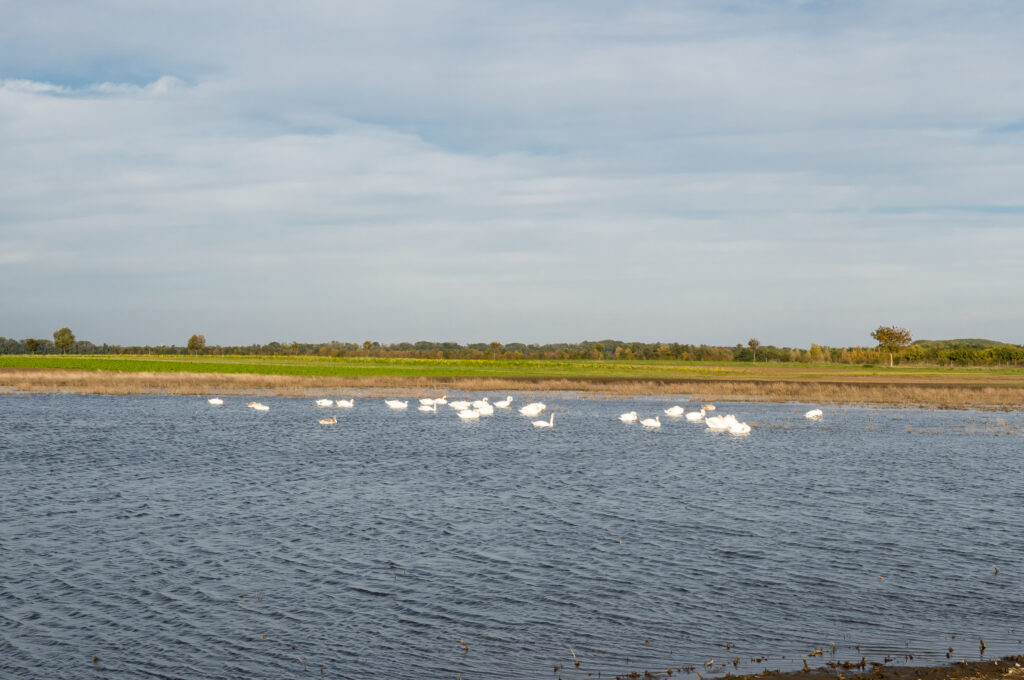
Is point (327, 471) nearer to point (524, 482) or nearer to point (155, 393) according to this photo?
point (524, 482)

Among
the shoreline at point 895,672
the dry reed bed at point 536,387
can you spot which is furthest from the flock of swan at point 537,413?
the shoreline at point 895,672

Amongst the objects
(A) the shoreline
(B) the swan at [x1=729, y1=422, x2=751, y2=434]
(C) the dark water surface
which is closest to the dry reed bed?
(B) the swan at [x1=729, y1=422, x2=751, y2=434]

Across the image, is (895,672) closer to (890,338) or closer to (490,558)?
(490,558)

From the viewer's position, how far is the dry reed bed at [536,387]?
62.2m

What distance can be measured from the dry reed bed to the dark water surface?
31027 mm

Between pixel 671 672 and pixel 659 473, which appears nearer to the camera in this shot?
pixel 671 672

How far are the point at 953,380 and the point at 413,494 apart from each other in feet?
252

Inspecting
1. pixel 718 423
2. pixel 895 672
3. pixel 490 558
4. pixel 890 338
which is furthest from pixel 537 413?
pixel 890 338

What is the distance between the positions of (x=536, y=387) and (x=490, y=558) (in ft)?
186

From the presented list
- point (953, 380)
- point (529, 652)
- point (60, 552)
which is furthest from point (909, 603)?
point (953, 380)

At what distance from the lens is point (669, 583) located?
14.0m

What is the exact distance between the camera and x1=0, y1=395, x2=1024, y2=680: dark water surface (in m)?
11.1

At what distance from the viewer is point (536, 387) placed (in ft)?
237

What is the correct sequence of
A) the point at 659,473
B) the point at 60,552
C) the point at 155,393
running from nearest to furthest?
1. the point at 60,552
2. the point at 659,473
3. the point at 155,393
